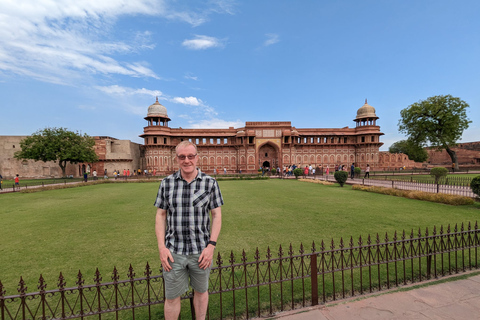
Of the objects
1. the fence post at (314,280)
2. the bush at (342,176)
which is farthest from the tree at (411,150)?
the fence post at (314,280)

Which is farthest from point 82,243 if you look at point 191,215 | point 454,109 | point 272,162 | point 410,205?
point 454,109

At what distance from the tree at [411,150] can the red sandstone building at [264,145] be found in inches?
174

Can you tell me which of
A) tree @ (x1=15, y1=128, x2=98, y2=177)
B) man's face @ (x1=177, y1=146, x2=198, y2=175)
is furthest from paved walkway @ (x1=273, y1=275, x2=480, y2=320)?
tree @ (x1=15, y1=128, x2=98, y2=177)

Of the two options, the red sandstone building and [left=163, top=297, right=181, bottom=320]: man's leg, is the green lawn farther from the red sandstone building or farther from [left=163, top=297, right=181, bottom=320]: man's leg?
the red sandstone building

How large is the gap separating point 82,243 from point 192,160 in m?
4.74

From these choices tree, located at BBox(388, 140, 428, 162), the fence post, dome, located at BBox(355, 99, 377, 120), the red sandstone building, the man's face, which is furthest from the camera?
dome, located at BBox(355, 99, 377, 120)

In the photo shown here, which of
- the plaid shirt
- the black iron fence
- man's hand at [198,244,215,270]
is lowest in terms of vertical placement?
the black iron fence

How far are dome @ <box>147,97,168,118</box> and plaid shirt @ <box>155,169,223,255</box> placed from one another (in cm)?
3654

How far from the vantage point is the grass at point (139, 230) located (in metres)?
4.03

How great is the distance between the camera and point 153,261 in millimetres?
4145

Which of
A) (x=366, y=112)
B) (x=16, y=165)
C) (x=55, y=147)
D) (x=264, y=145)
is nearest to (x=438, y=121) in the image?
(x=366, y=112)

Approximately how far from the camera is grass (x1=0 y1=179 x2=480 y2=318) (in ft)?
13.2

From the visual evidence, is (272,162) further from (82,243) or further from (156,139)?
(82,243)

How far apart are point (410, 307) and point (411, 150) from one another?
48.1 metres
